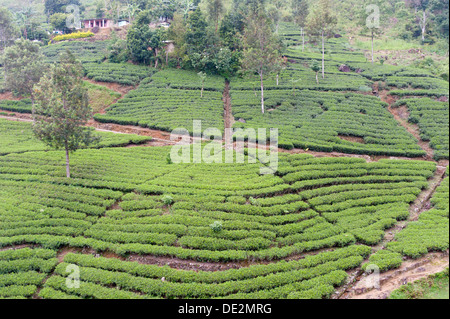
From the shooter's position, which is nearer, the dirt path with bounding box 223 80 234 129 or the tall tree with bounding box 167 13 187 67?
the dirt path with bounding box 223 80 234 129

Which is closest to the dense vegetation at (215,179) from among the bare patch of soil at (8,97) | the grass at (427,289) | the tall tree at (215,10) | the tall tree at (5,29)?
the grass at (427,289)

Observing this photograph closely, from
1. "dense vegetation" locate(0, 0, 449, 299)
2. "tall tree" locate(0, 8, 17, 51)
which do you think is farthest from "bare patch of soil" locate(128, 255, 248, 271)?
"tall tree" locate(0, 8, 17, 51)

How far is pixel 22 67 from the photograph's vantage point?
38094mm

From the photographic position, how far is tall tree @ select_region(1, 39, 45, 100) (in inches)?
1475

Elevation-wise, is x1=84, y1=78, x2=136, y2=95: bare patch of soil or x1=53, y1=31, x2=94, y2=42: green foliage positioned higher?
x1=53, y1=31, x2=94, y2=42: green foliage

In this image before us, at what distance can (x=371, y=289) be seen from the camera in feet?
52.9

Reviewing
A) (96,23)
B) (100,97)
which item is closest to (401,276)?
(100,97)

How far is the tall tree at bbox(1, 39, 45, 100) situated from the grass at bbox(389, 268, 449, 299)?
41.8m

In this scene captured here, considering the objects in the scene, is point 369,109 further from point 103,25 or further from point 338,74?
point 103,25

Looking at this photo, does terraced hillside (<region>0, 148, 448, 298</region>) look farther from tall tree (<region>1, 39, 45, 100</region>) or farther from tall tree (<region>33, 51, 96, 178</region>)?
tall tree (<region>1, 39, 45, 100</region>)

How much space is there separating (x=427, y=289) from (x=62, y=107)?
25910mm

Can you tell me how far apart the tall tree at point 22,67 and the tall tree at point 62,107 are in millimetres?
16712

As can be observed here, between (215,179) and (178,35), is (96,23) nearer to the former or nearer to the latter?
(178,35)
